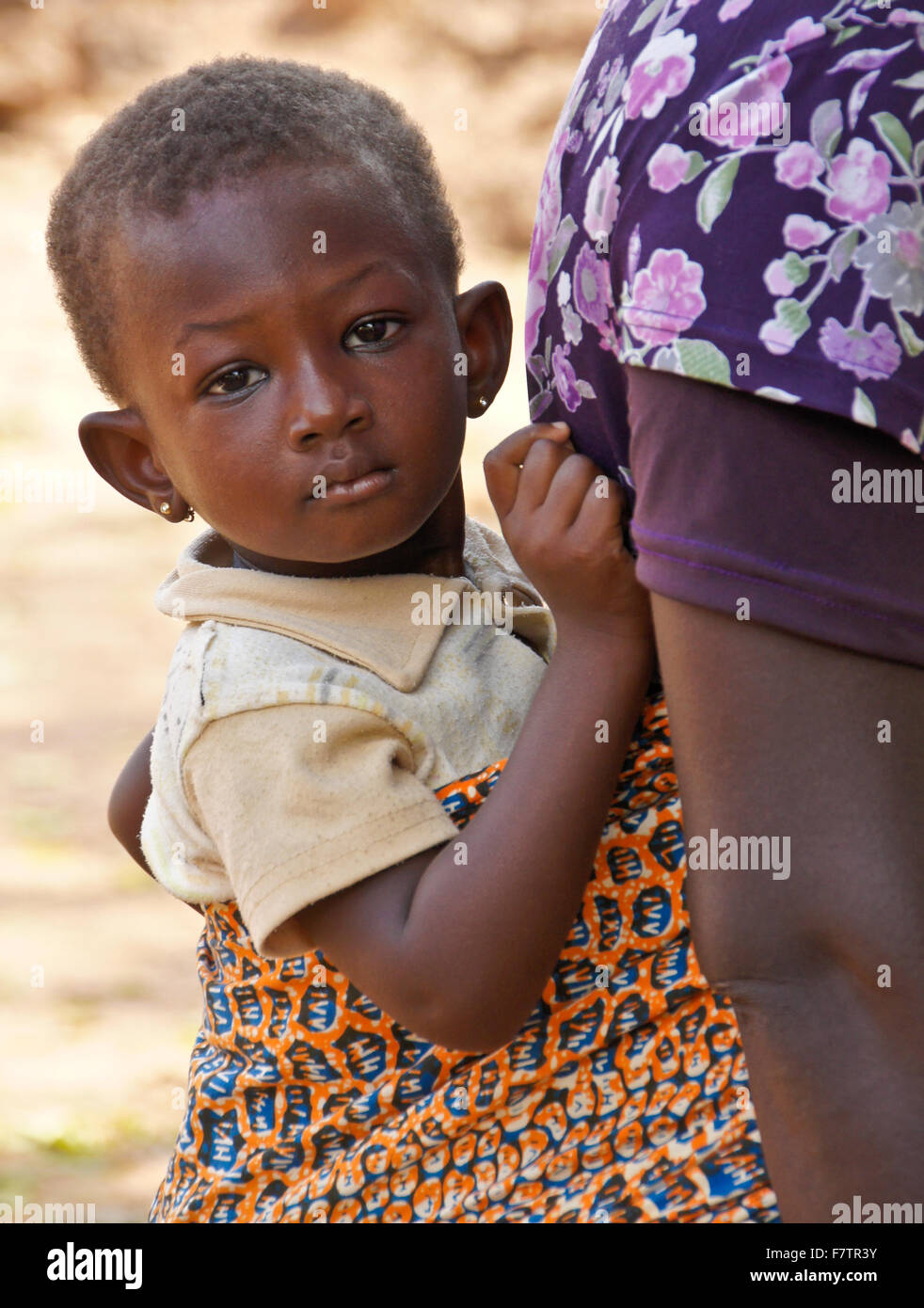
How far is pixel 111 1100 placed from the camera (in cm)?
380

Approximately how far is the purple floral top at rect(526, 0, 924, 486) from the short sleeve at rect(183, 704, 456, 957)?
1.67 ft

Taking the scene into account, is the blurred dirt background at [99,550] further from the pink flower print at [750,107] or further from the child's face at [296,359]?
the pink flower print at [750,107]

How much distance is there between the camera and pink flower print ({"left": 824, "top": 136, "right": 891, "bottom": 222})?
1084 mm

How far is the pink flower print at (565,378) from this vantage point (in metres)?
1.36

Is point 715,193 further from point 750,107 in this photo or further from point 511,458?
point 511,458

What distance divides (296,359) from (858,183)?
0.65 metres

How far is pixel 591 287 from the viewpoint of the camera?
1268 mm

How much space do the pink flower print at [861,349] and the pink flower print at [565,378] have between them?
12.4 inches

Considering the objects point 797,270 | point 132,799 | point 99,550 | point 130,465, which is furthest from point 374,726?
point 99,550

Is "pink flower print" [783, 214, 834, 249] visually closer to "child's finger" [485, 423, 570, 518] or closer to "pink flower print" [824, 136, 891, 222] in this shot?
"pink flower print" [824, 136, 891, 222]

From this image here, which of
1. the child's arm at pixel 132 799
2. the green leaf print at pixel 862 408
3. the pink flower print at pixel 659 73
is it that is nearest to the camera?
the green leaf print at pixel 862 408

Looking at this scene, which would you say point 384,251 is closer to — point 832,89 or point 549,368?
point 549,368

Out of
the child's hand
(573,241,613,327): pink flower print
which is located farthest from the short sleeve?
(573,241,613,327): pink flower print

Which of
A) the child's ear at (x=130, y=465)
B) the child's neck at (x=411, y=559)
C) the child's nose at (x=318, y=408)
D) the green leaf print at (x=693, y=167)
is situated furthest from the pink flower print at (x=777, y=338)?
the child's ear at (x=130, y=465)
